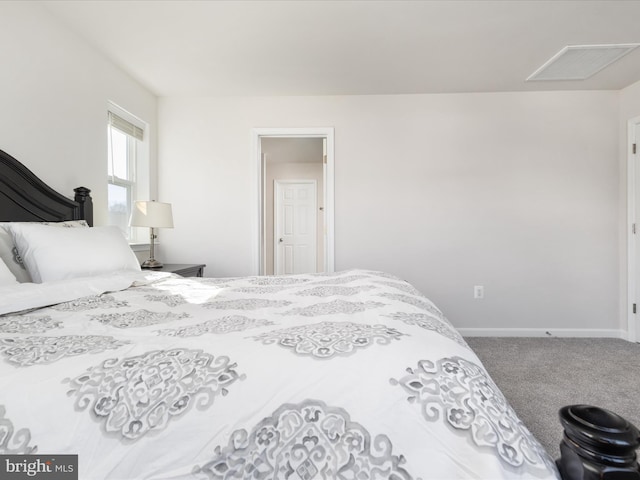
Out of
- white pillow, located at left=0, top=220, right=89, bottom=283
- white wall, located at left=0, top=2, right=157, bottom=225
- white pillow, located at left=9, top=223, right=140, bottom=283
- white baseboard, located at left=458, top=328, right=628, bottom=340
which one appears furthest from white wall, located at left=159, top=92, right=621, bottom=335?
white pillow, located at left=0, top=220, right=89, bottom=283

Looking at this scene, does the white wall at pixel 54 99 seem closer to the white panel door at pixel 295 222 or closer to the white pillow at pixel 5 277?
the white pillow at pixel 5 277

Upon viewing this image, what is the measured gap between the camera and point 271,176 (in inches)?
244

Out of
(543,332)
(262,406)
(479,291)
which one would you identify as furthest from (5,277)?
(543,332)

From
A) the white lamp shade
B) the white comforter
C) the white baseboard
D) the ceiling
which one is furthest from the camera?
the white baseboard

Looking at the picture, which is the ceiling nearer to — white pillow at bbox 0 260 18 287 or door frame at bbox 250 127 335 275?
door frame at bbox 250 127 335 275

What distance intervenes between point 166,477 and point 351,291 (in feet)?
3.56

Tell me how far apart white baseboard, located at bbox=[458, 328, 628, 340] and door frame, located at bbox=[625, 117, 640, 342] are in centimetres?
14

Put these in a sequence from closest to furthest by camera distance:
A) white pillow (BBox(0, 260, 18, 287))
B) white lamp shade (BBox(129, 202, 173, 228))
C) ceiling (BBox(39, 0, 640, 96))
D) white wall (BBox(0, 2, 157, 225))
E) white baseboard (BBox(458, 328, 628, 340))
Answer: white pillow (BBox(0, 260, 18, 287))
white wall (BBox(0, 2, 157, 225))
ceiling (BBox(39, 0, 640, 96))
white lamp shade (BBox(129, 202, 173, 228))
white baseboard (BBox(458, 328, 628, 340))

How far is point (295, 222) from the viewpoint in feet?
20.4

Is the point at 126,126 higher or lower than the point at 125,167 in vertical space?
higher

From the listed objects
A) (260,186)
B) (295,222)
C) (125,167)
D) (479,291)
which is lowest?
(479,291)

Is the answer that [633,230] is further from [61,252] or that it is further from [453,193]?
[61,252]

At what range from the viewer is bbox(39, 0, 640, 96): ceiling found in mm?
2174

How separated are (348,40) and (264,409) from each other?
259 cm
